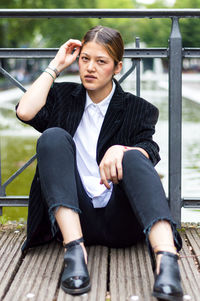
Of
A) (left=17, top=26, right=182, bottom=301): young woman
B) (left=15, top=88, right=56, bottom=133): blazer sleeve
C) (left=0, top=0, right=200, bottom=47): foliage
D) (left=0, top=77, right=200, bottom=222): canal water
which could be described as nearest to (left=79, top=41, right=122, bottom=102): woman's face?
(left=17, top=26, right=182, bottom=301): young woman

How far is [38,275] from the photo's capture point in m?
2.46

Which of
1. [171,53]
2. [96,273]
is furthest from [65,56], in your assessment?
[96,273]

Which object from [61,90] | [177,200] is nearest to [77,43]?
[61,90]

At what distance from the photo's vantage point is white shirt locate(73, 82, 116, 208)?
8.69ft

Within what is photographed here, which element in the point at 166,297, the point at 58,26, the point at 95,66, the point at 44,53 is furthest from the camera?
the point at 58,26

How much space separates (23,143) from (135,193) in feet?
20.6

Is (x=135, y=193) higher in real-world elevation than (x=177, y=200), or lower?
higher

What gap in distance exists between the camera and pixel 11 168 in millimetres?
6301

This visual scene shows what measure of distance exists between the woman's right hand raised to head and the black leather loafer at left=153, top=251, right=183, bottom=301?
116 centimetres

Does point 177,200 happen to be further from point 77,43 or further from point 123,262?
point 77,43

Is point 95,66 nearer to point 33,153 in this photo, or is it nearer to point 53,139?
point 53,139

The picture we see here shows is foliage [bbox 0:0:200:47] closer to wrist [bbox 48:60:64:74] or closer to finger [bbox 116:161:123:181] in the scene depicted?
wrist [bbox 48:60:64:74]

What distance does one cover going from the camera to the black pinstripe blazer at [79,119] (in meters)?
2.63

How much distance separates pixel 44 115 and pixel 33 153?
15.5 feet
